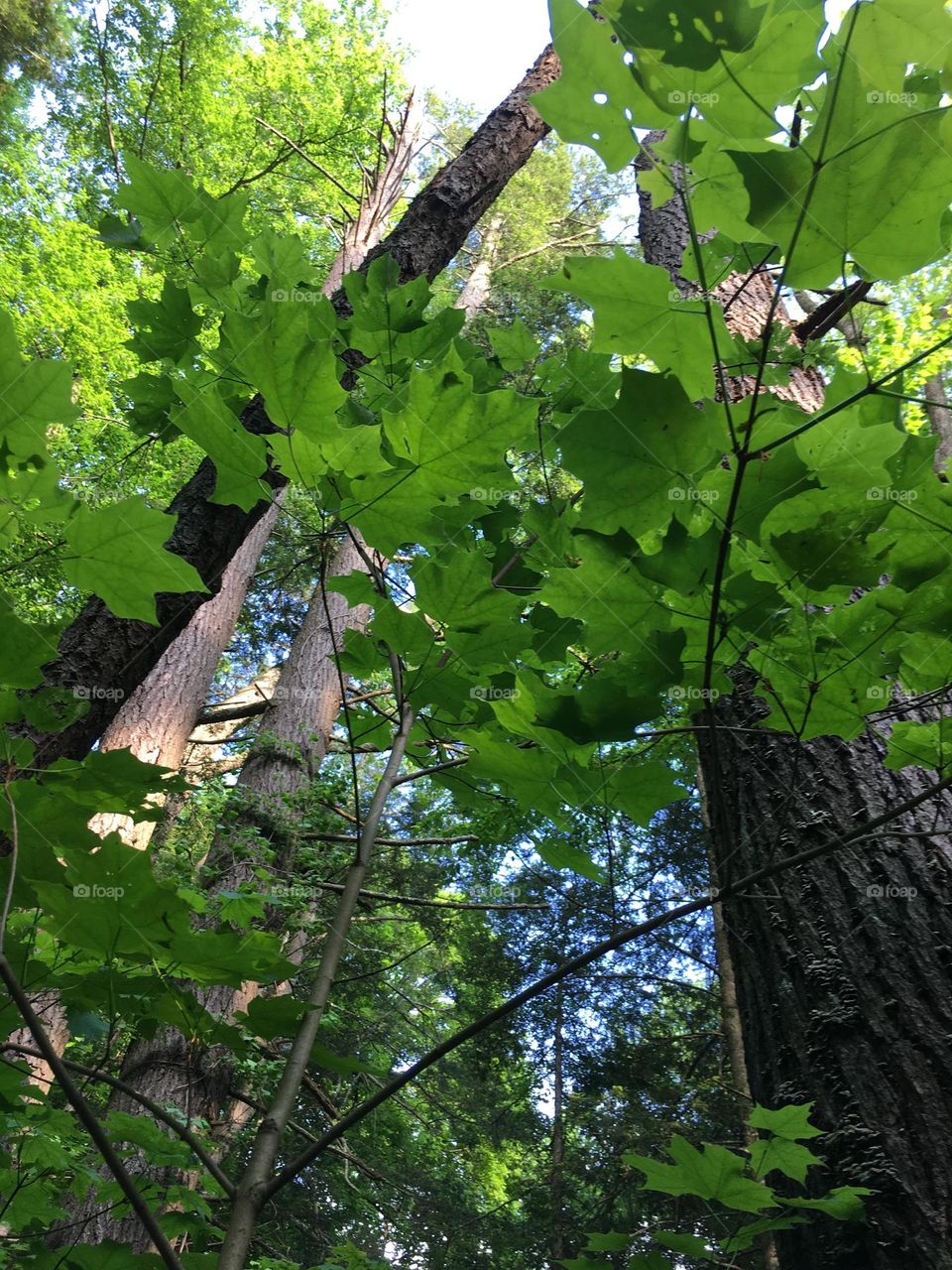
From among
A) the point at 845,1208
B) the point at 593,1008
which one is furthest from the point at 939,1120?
the point at 593,1008

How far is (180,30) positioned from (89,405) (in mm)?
5835

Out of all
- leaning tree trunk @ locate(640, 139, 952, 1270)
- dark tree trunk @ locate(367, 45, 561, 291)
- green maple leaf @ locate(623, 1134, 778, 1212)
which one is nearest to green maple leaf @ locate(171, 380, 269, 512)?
leaning tree trunk @ locate(640, 139, 952, 1270)

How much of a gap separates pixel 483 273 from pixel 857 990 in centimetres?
1660

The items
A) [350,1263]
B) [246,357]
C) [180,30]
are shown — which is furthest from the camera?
[180,30]

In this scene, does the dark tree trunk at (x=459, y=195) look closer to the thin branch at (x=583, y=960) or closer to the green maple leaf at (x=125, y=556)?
the green maple leaf at (x=125, y=556)

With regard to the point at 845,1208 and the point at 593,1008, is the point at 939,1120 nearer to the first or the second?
the point at 845,1208

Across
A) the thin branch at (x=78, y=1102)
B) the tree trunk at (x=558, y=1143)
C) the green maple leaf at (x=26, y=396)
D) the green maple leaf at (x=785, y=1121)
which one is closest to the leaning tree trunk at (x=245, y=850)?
the green maple leaf at (x=26, y=396)

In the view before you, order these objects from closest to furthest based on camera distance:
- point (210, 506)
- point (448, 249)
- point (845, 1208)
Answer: point (845, 1208) < point (210, 506) < point (448, 249)

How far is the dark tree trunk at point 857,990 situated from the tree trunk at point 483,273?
13323 mm

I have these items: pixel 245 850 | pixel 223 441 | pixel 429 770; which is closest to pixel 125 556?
pixel 223 441

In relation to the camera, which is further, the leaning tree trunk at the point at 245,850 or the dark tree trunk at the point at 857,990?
the leaning tree trunk at the point at 245,850

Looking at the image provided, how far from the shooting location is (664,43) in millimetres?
529

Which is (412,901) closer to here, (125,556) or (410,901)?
(410,901)

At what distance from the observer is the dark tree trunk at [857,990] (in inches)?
41.1
